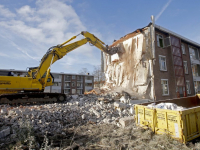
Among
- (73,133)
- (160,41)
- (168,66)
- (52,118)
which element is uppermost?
(160,41)

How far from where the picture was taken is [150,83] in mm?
12953

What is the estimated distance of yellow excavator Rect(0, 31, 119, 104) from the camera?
884 cm

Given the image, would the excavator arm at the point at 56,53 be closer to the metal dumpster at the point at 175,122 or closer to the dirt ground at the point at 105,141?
the dirt ground at the point at 105,141

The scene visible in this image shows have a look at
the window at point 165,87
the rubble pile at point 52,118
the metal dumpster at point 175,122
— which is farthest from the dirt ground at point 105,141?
the window at point 165,87

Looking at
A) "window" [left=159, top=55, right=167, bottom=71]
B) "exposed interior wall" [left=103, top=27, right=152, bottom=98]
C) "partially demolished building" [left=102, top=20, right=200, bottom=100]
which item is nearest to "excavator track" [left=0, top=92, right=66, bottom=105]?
"exposed interior wall" [left=103, top=27, right=152, bottom=98]

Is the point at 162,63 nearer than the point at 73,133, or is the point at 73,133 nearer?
the point at 73,133

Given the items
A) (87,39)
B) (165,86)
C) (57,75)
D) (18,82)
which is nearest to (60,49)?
(87,39)

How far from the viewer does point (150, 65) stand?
13047mm

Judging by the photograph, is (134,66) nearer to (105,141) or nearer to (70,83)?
(105,141)

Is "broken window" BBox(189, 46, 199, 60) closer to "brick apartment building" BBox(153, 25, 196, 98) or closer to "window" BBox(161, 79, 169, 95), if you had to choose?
"brick apartment building" BBox(153, 25, 196, 98)

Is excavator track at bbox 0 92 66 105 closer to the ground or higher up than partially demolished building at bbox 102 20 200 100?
closer to the ground

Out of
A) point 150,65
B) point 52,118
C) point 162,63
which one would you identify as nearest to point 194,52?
point 162,63

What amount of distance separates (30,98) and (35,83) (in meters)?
1.18

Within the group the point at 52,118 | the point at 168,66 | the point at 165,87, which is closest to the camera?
the point at 52,118
